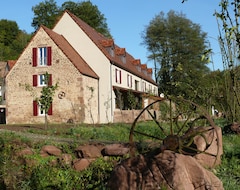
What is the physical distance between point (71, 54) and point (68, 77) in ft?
7.19

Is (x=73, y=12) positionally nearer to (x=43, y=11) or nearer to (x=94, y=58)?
(x=43, y=11)

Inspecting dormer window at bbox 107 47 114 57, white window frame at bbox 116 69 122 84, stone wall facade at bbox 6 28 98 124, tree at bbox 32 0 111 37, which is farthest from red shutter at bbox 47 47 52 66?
tree at bbox 32 0 111 37

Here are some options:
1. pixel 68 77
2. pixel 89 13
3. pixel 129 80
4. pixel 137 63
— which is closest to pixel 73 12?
pixel 89 13

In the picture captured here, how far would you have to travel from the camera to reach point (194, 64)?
46.8m

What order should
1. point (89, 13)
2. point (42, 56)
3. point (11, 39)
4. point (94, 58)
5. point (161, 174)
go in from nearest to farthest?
point (161, 174), point (42, 56), point (94, 58), point (89, 13), point (11, 39)

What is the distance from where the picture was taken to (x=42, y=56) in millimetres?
30125

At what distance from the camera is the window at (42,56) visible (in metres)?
29.8

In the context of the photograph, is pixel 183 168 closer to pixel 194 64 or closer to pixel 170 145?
pixel 170 145

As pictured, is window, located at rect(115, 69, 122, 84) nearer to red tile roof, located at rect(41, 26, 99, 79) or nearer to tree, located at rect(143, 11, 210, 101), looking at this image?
red tile roof, located at rect(41, 26, 99, 79)

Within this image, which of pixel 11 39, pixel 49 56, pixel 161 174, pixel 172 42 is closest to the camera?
pixel 161 174

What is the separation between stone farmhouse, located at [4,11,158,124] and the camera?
1134 inches

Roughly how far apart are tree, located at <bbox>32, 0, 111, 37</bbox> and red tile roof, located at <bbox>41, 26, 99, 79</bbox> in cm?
2149

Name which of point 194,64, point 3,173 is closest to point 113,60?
point 194,64

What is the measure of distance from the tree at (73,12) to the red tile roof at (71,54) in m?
21.5
